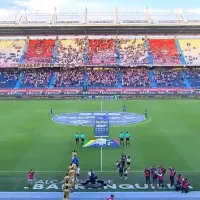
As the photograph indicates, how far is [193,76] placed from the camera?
6681 cm

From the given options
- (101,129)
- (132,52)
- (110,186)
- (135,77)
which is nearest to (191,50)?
(132,52)

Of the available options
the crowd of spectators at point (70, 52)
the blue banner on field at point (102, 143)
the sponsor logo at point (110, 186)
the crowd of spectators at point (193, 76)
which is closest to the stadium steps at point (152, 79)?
the crowd of spectators at point (193, 76)

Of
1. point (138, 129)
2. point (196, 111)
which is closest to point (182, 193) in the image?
point (138, 129)

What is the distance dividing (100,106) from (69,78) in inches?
716

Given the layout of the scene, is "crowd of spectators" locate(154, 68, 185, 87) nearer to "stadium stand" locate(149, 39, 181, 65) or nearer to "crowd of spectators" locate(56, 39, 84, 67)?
"stadium stand" locate(149, 39, 181, 65)

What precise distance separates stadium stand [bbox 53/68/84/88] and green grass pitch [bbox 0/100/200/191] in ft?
59.6

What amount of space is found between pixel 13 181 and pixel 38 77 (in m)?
46.8

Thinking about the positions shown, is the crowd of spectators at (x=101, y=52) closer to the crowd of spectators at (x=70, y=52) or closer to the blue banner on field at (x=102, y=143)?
the crowd of spectators at (x=70, y=52)

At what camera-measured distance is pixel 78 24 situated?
2566 inches

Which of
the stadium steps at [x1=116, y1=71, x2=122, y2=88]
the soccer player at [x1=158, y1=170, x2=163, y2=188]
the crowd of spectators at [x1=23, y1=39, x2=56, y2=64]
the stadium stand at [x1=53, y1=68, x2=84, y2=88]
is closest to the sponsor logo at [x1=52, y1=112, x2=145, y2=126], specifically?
the soccer player at [x1=158, y1=170, x2=163, y2=188]

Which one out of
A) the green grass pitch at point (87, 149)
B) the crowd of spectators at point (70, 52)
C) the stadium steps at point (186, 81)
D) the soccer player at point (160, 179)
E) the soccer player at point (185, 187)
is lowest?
the soccer player at point (185, 187)

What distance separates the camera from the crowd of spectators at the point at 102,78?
64.2 m

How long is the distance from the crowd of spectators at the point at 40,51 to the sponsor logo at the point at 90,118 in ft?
96.5

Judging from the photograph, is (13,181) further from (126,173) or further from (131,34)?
(131,34)
